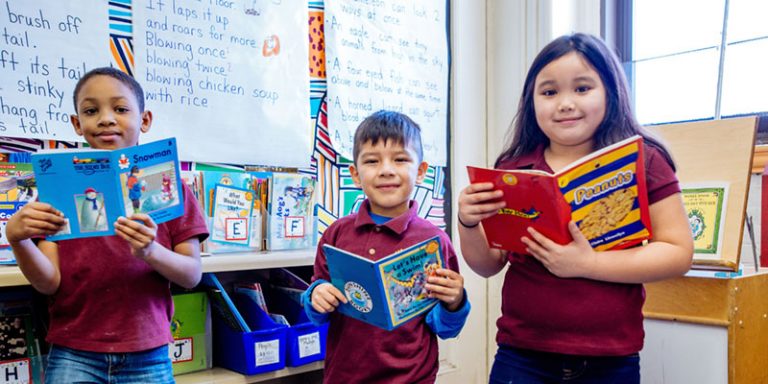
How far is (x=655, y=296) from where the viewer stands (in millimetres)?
1690

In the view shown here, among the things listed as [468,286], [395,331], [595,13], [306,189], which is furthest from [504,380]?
[595,13]

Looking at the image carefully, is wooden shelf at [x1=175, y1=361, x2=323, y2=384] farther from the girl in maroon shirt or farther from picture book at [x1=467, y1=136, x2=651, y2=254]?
picture book at [x1=467, y1=136, x2=651, y2=254]

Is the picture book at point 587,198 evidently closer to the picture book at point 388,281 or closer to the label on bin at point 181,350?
the picture book at point 388,281

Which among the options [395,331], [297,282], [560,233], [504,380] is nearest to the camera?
[560,233]

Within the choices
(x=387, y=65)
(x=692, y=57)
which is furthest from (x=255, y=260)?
(x=692, y=57)

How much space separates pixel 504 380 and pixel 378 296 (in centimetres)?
32

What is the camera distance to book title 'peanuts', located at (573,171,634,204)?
1060 millimetres

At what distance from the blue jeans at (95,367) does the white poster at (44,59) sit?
67 centimetres

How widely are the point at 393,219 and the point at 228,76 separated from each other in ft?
3.06

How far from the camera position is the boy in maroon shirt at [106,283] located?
126 centimetres

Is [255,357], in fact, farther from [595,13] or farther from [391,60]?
[595,13]

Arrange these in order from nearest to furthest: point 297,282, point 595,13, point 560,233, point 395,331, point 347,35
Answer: point 560,233, point 395,331, point 297,282, point 347,35, point 595,13

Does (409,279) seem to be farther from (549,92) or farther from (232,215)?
(232,215)

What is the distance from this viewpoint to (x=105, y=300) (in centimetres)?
129
